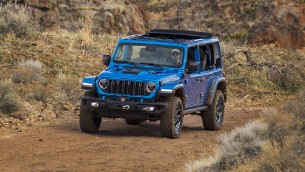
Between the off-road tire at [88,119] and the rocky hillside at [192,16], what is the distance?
1035 centimetres

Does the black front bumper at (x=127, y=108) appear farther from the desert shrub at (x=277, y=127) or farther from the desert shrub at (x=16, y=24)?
the desert shrub at (x=16, y=24)

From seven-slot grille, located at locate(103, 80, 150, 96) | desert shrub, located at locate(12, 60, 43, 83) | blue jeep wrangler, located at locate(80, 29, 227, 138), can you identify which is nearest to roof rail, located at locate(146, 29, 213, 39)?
blue jeep wrangler, located at locate(80, 29, 227, 138)

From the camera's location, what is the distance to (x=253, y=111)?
22.0 metres

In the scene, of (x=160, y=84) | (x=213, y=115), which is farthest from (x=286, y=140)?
(x=213, y=115)

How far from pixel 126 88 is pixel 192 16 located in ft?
72.7

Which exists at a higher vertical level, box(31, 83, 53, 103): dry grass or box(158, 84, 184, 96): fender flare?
box(158, 84, 184, 96): fender flare

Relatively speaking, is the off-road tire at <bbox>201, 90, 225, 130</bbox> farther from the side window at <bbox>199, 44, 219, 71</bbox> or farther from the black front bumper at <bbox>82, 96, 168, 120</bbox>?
the black front bumper at <bbox>82, 96, 168, 120</bbox>

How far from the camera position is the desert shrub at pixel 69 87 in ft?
67.7

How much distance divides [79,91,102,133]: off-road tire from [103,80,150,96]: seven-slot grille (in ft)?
1.66

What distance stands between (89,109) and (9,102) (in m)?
2.44

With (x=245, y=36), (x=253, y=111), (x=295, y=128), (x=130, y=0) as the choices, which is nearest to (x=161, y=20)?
(x=245, y=36)

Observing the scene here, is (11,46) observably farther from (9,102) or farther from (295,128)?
(295,128)

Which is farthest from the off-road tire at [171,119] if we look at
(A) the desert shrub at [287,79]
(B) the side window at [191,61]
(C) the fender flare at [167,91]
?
(A) the desert shrub at [287,79]

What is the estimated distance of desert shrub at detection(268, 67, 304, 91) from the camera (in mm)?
25531
